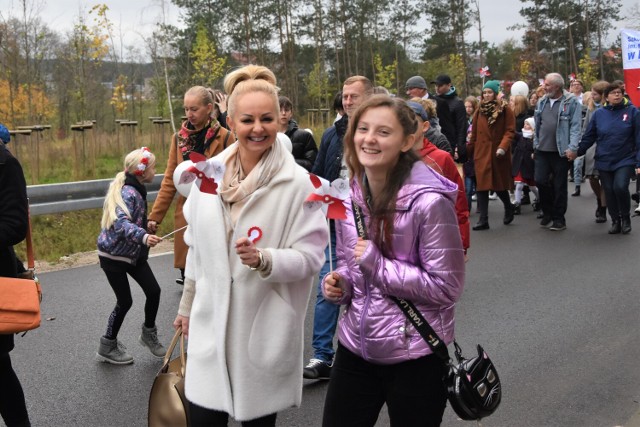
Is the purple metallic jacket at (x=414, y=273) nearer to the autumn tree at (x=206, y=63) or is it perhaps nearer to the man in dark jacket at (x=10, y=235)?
the man in dark jacket at (x=10, y=235)

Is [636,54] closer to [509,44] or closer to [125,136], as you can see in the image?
[125,136]

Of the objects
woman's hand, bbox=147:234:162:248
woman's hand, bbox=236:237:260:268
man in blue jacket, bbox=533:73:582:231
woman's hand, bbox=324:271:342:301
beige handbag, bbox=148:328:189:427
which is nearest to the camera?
woman's hand, bbox=236:237:260:268

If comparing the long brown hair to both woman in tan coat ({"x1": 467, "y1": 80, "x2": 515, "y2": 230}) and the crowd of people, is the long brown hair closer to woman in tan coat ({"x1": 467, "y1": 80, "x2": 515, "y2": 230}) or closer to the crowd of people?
the crowd of people

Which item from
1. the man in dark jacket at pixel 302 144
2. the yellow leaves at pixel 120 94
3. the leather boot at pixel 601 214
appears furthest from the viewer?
the yellow leaves at pixel 120 94

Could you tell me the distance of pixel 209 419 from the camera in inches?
122

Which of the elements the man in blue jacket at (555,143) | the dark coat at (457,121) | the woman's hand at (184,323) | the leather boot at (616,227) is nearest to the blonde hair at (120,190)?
the woman's hand at (184,323)

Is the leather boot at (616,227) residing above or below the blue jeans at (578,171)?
below

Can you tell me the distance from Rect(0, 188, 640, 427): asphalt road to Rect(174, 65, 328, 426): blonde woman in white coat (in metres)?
1.64

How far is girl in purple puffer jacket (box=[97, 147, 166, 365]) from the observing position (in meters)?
5.32

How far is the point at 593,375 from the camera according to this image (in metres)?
5.34

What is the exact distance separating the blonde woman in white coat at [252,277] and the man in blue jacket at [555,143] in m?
8.28

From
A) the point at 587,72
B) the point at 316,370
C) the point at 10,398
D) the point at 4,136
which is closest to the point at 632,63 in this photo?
the point at 316,370

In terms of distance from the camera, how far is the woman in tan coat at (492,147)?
1118 centimetres

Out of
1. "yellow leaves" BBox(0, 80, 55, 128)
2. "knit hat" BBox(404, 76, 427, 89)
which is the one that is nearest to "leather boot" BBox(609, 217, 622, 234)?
"knit hat" BBox(404, 76, 427, 89)
